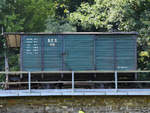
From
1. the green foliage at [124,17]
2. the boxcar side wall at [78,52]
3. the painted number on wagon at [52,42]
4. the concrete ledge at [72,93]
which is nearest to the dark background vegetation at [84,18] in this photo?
the green foliage at [124,17]

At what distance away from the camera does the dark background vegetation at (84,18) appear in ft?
69.2

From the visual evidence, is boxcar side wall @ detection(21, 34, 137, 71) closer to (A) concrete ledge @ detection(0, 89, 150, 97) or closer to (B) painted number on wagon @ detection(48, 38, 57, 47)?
(B) painted number on wagon @ detection(48, 38, 57, 47)

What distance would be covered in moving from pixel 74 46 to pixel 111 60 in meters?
1.92

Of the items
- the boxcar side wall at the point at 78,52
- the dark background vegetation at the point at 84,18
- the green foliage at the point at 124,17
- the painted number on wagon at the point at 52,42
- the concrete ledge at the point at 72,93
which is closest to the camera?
the concrete ledge at the point at 72,93

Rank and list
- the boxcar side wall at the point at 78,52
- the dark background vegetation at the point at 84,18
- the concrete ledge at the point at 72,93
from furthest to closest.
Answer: the dark background vegetation at the point at 84,18
the boxcar side wall at the point at 78,52
the concrete ledge at the point at 72,93

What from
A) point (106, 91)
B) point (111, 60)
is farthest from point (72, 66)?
point (106, 91)

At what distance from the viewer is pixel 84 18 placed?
23.3 m

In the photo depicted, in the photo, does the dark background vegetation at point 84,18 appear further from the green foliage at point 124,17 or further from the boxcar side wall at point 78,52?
the boxcar side wall at point 78,52

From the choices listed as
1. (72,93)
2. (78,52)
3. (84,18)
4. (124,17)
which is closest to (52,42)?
(78,52)

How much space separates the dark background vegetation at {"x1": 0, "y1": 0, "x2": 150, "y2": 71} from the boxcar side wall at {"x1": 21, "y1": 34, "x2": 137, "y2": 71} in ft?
13.3

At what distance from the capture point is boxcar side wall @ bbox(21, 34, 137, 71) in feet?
50.6

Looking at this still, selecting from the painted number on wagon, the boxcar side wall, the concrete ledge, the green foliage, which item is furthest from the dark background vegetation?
the concrete ledge

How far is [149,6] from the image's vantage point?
20547mm

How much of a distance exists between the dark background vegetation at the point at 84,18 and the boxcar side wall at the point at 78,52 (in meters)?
4.06
